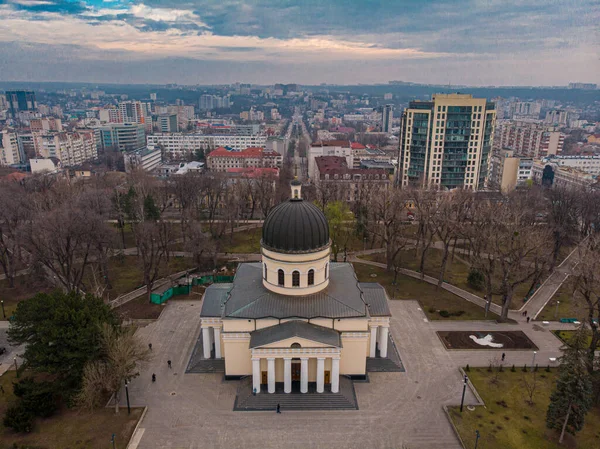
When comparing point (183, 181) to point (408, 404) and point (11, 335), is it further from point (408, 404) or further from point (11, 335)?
point (408, 404)

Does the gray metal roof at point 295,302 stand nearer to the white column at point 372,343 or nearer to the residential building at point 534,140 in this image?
the white column at point 372,343

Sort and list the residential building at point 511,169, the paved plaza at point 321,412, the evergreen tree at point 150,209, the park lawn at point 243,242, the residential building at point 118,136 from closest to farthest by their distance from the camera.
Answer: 1. the paved plaza at point 321,412
2. the evergreen tree at point 150,209
3. the park lawn at point 243,242
4. the residential building at point 511,169
5. the residential building at point 118,136

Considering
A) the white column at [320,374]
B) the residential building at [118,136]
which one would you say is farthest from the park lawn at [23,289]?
the residential building at [118,136]

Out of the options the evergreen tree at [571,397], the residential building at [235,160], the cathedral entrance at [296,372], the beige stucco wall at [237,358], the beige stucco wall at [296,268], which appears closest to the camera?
the evergreen tree at [571,397]

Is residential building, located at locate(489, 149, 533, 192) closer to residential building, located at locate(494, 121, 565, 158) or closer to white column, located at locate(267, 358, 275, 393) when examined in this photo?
residential building, located at locate(494, 121, 565, 158)

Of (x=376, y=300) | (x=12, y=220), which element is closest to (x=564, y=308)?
(x=376, y=300)

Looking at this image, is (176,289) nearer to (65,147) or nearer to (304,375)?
(304,375)

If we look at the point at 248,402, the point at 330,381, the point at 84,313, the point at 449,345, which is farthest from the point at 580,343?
the point at 84,313
